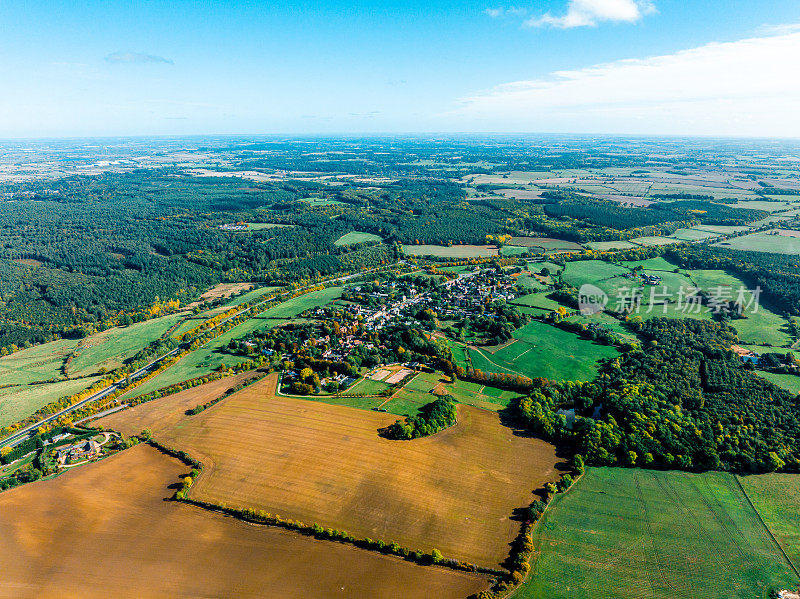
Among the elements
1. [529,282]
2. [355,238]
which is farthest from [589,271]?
[355,238]

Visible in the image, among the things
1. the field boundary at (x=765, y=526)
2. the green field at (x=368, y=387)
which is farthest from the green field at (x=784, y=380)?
the green field at (x=368, y=387)

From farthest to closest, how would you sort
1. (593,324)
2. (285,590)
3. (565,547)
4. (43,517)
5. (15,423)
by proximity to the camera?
(593,324) < (15,423) < (43,517) < (565,547) < (285,590)

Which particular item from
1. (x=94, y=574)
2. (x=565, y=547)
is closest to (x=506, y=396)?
(x=565, y=547)

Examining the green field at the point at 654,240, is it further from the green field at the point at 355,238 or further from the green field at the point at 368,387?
the green field at the point at 368,387

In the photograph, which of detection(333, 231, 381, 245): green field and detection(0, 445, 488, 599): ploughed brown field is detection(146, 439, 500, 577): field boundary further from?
detection(333, 231, 381, 245): green field

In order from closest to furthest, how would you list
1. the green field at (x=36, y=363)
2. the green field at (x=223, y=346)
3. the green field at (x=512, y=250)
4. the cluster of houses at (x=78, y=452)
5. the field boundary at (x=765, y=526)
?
the field boundary at (x=765, y=526)
the cluster of houses at (x=78, y=452)
the green field at (x=223, y=346)
the green field at (x=36, y=363)
the green field at (x=512, y=250)

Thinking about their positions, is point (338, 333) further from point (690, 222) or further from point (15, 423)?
point (690, 222)

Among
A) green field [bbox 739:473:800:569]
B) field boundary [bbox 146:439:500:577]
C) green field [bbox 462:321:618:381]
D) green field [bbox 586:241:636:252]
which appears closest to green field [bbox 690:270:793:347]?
green field [bbox 462:321:618:381]
